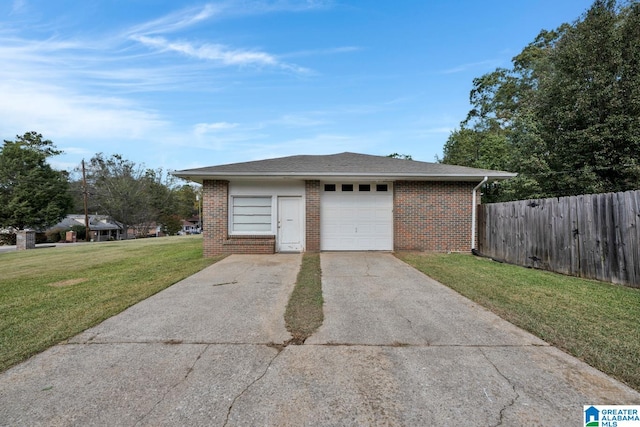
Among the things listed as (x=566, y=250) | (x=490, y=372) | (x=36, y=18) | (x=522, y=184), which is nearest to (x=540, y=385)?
(x=490, y=372)

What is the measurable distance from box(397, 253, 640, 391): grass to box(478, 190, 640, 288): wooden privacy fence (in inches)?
14.6

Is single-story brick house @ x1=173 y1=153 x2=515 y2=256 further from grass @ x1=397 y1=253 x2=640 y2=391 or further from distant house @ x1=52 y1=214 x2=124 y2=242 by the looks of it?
distant house @ x1=52 y1=214 x2=124 y2=242

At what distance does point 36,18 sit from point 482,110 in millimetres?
30920

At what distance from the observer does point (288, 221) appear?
10.5m

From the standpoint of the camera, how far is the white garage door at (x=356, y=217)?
1059 centimetres

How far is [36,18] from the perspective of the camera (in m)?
9.30

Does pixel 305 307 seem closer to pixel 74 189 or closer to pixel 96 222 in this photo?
pixel 74 189

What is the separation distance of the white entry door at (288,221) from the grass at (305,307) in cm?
327

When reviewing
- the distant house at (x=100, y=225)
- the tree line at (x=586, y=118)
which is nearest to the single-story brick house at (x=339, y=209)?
the tree line at (x=586, y=118)

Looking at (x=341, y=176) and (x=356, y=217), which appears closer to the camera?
(x=341, y=176)

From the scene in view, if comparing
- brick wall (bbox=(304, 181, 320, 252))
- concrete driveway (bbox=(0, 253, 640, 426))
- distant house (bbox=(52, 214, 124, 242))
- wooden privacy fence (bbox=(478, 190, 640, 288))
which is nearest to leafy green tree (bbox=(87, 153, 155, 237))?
distant house (bbox=(52, 214, 124, 242))

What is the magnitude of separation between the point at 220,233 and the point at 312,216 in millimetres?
3158

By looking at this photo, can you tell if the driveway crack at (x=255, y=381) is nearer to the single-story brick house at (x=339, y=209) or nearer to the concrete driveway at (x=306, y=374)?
the concrete driveway at (x=306, y=374)

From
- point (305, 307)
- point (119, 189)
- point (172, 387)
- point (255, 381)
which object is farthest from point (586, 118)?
point (119, 189)
